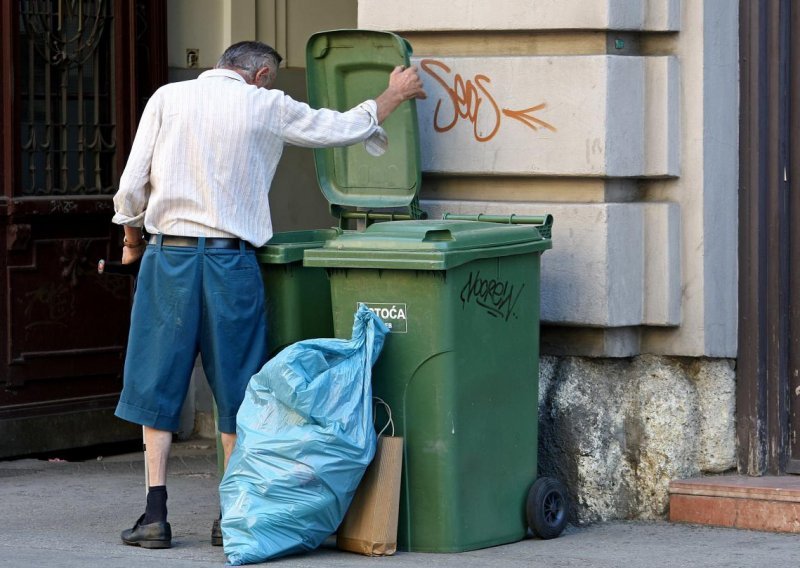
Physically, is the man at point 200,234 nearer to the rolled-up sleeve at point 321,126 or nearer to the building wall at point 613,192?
the rolled-up sleeve at point 321,126

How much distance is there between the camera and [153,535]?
5.40 m

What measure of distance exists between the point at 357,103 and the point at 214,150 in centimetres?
84

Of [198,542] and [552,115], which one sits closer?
[198,542]

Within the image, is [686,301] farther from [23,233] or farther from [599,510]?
[23,233]

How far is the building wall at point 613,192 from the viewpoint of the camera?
5.73 metres

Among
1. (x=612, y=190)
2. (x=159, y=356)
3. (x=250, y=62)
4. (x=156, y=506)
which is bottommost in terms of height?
(x=156, y=506)

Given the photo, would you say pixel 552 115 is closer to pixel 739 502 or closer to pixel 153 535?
pixel 739 502

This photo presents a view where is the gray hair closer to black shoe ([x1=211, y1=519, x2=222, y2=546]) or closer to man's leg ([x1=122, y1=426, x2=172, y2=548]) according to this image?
man's leg ([x1=122, y1=426, x2=172, y2=548])

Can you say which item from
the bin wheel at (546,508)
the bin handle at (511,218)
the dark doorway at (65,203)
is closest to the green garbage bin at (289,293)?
the bin handle at (511,218)

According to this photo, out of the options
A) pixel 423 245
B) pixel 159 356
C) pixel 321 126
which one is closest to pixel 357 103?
pixel 321 126

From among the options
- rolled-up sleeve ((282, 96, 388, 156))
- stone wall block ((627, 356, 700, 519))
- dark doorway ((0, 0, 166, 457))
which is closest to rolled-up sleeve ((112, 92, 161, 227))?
rolled-up sleeve ((282, 96, 388, 156))

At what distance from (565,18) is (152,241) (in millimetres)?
1600

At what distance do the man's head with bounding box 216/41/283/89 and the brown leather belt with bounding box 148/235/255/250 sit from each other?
548mm

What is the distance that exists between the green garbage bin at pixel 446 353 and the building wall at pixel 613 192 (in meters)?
0.45
